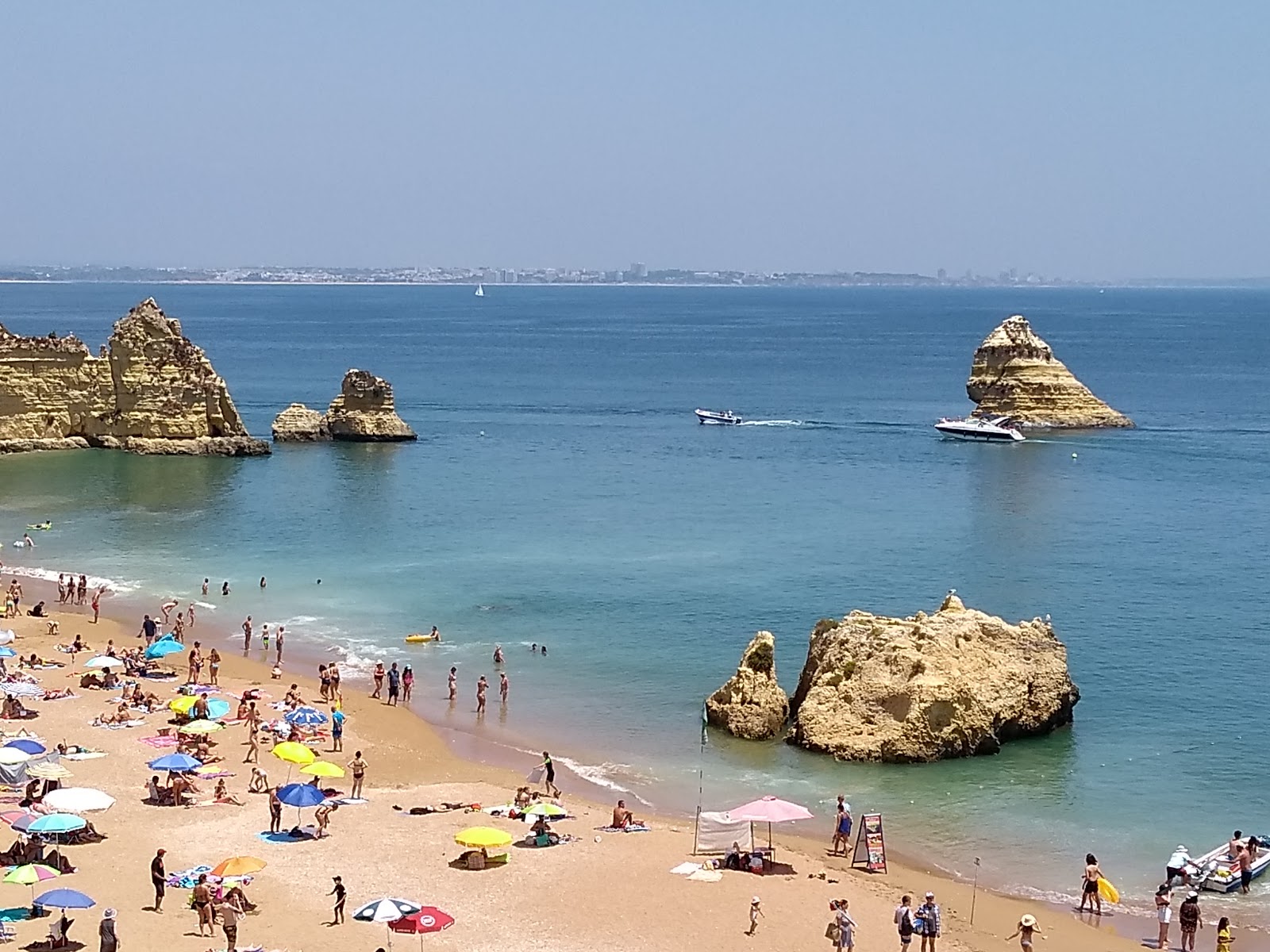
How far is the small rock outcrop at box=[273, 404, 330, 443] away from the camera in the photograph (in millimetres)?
88688

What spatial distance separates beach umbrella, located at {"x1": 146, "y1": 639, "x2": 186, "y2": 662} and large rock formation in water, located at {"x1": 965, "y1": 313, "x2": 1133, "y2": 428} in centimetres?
7085

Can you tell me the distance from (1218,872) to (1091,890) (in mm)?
2880

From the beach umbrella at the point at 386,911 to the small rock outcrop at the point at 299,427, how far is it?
68.5 m

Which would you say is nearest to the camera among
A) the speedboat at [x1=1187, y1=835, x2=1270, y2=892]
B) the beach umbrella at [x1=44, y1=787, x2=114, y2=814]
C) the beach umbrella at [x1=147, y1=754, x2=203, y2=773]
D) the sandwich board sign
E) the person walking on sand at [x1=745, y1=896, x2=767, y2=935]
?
the person walking on sand at [x1=745, y1=896, x2=767, y2=935]

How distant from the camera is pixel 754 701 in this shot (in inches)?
1383

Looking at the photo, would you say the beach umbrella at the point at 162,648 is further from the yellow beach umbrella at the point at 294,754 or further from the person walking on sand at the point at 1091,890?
the person walking on sand at the point at 1091,890

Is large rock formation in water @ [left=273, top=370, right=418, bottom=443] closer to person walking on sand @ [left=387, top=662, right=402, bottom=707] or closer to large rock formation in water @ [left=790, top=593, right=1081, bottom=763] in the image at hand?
person walking on sand @ [left=387, top=662, right=402, bottom=707]

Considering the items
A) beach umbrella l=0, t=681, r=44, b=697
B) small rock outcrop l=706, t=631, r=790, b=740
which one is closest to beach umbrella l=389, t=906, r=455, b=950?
small rock outcrop l=706, t=631, r=790, b=740

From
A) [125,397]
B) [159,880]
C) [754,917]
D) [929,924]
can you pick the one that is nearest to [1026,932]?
[929,924]

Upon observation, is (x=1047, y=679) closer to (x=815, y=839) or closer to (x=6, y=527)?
(x=815, y=839)

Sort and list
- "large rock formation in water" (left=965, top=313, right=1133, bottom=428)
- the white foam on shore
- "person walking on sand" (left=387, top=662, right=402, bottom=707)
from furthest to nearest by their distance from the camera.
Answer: "large rock formation in water" (left=965, top=313, right=1133, bottom=428) → the white foam on shore → "person walking on sand" (left=387, top=662, right=402, bottom=707)

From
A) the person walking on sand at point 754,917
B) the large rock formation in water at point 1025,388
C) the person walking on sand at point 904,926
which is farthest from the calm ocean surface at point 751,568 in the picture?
the person walking on sand at point 754,917

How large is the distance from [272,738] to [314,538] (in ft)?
86.9

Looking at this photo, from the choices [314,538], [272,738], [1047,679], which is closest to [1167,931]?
[1047,679]
